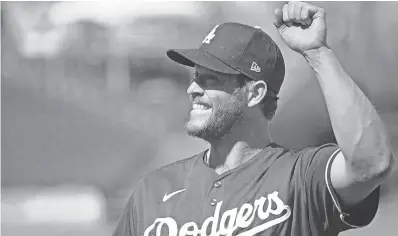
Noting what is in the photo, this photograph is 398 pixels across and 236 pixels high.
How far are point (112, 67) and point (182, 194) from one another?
6.11 ft

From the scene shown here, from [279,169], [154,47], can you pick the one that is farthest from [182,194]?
[154,47]

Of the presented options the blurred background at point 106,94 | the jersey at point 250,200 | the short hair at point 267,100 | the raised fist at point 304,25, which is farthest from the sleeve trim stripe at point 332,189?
the blurred background at point 106,94

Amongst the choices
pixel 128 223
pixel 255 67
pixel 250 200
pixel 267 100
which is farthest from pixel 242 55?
pixel 128 223

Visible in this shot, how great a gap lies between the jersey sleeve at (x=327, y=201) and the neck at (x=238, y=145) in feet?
0.72

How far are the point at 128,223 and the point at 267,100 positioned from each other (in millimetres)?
497

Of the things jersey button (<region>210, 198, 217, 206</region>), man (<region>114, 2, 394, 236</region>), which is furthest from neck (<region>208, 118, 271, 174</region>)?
jersey button (<region>210, 198, 217, 206</region>)

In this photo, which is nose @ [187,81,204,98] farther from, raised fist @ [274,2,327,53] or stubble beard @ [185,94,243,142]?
raised fist @ [274,2,327,53]

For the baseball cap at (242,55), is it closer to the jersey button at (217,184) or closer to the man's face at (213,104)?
the man's face at (213,104)

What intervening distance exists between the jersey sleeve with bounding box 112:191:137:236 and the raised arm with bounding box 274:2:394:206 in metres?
0.56

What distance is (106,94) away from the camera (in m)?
3.44

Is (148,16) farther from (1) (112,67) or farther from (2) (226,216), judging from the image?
(2) (226,216)

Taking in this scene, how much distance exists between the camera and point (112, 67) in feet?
11.3

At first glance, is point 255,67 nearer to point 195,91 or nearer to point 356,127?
point 195,91

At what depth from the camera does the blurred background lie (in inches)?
130
